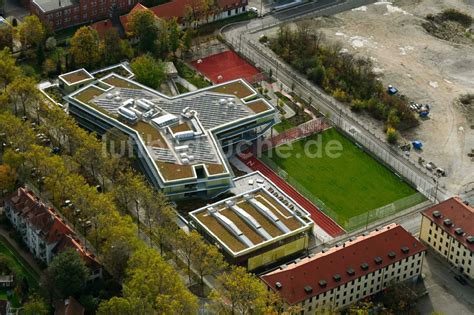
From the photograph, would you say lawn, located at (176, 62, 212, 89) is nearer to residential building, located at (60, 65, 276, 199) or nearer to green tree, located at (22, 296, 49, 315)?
residential building, located at (60, 65, 276, 199)

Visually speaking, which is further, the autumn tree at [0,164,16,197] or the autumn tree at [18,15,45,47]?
the autumn tree at [18,15,45,47]

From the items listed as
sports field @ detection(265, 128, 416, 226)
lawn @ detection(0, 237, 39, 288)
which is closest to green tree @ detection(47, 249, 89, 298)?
lawn @ detection(0, 237, 39, 288)

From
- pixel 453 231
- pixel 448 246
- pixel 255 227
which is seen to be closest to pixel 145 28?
pixel 255 227

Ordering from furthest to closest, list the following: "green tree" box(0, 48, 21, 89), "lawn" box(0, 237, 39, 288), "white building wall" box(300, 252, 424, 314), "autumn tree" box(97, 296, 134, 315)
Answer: "green tree" box(0, 48, 21, 89), "lawn" box(0, 237, 39, 288), "white building wall" box(300, 252, 424, 314), "autumn tree" box(97, 296, 134, 315)

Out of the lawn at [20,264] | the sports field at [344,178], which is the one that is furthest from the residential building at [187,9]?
the lawn at [20,264]

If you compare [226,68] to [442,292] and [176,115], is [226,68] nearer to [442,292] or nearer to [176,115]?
[176,115]

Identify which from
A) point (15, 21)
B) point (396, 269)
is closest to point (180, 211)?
point (396, 269)

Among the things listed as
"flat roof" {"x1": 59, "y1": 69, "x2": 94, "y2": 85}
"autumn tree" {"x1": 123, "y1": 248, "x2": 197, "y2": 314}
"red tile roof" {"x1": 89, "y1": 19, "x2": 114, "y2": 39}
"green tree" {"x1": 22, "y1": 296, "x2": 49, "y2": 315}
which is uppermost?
"red tile roof" {"x1": 89, "y1": 19, "x2": 114, "y2": 39}

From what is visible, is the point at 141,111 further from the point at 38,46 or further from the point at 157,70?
the point at 38,46
